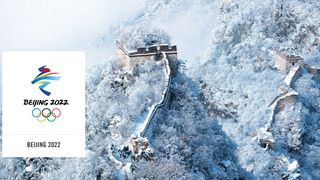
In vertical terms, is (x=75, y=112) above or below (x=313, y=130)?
above

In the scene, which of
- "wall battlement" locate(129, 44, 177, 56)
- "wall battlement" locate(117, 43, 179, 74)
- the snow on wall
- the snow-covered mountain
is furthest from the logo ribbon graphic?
"wall battlement" locate(129, 44, 177, 56)

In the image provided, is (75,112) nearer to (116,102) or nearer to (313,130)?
(116,102)

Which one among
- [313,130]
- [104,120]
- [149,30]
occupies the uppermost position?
[149,30]

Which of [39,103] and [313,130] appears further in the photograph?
[313,130]

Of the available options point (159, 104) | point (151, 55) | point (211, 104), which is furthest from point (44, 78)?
point (211, 104)

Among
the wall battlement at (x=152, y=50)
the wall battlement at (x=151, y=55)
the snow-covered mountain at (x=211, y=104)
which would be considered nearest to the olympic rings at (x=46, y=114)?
the snow-covered mountain at (x=211, y=104)

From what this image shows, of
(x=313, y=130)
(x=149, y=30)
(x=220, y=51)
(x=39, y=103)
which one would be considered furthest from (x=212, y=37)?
(x=39, y=103)

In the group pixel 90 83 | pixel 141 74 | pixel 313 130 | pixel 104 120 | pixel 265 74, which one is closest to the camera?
pixel 104 120
